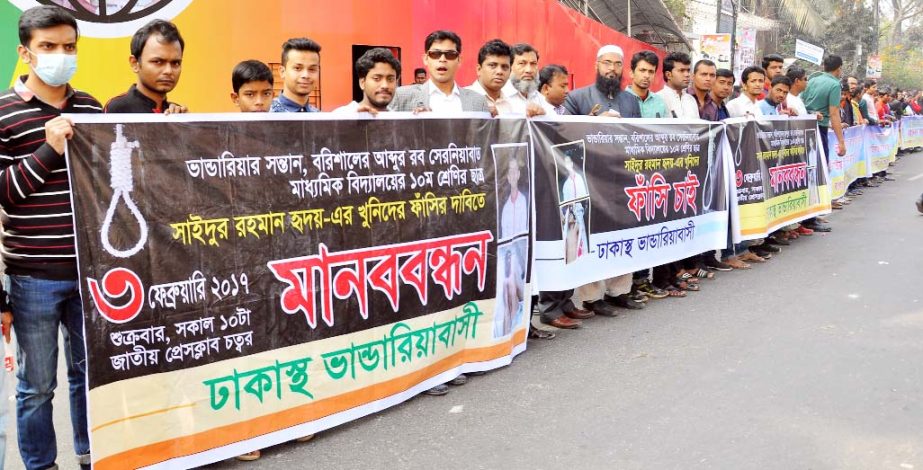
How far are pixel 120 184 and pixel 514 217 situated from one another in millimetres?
2625

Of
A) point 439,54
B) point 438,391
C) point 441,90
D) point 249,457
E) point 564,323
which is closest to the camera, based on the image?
point 249,457

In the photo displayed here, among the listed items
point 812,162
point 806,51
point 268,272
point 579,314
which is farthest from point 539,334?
point 806,51

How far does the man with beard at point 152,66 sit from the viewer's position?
369 centimetres

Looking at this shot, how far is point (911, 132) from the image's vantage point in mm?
27094

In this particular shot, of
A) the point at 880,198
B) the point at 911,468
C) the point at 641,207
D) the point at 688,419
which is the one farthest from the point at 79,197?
the point at 880,198

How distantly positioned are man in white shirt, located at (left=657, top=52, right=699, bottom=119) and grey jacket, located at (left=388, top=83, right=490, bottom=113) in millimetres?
2833

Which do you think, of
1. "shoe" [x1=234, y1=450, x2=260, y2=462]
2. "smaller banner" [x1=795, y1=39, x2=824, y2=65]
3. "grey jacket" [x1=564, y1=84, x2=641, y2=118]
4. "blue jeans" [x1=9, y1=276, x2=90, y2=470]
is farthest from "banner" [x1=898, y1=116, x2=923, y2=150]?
"blue jeans" [x1=9, y1=276, x2=90, y2=470]

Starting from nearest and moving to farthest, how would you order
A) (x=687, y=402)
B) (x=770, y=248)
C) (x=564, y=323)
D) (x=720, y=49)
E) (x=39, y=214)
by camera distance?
(x=39, y=214) → (x=687, y=402) → (x=564, y=323) → (x=770, y=248) → (x=720, y=49)

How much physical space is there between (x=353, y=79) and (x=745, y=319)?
704cm

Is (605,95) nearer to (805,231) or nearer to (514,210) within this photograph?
(514,210)

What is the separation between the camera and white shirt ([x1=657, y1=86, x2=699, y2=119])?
25.7 feet

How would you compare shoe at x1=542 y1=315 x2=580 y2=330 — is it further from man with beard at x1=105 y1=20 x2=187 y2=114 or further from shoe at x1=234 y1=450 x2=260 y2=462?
man with beard at x1=105 y1=20 x2=187 y2=114

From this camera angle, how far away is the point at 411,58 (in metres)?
Result: 12.3

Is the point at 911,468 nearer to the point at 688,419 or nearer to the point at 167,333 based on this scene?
the point at 688,419
